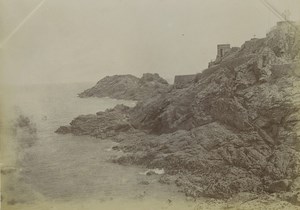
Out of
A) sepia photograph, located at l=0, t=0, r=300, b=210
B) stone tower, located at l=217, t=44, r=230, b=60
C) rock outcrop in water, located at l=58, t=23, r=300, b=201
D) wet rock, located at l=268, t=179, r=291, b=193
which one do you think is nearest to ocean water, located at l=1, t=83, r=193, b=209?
sepia photograph, located at l=0, t=0, r=300, b=210

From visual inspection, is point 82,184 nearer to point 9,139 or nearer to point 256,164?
point 9,139

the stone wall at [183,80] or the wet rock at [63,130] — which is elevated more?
the stone wall at [183,80]

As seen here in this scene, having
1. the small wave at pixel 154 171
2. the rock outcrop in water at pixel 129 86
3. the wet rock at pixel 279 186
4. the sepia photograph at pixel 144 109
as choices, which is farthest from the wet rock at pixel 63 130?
the wet rock at pixel 279 186

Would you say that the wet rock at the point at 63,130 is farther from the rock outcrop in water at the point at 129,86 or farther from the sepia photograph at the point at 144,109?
the rock outcrop in water at the point at 129,86

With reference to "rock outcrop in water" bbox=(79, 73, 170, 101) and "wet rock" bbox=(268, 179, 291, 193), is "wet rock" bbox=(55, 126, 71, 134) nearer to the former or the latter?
"rock outcrop in water" bbox=(79, 73, 170, 101)

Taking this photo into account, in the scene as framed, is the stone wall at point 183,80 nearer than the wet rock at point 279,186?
No

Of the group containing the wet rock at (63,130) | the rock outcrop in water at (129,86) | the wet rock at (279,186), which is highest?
the rock outcrop in water at (129,86)

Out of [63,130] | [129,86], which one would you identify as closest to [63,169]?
[63,130]

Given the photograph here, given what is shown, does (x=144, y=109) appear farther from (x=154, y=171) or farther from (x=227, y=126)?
(x=227, y=126)
